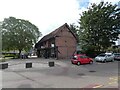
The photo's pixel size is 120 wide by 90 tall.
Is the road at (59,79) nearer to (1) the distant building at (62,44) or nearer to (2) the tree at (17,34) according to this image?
(1) the distant building at (62,44)

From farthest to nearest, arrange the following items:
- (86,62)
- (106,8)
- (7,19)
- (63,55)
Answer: (7,19) → (106,8) → (63,55) → (86,62)

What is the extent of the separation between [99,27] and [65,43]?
946 centimetres

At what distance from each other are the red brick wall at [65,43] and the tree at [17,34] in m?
11.5

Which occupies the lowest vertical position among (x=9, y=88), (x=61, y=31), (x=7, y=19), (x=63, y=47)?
(x=9, y=88)

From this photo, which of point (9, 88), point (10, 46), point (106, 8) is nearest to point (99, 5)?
point (106, 8)

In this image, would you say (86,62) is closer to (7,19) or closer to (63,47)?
(63,47)

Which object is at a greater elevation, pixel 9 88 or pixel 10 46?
pixel 10 46

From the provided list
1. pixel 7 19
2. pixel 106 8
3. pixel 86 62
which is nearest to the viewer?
pixel 86 62

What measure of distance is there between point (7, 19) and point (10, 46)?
788 cm

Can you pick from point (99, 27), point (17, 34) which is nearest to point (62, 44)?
point (99, 27)

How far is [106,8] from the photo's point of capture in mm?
49344

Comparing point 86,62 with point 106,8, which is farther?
point 106,8

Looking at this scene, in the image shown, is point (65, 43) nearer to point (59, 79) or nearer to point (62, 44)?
point (62, 44)

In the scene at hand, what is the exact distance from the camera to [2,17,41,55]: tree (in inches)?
2016
